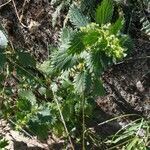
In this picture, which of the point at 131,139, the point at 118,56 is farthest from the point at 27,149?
the point at 118,56

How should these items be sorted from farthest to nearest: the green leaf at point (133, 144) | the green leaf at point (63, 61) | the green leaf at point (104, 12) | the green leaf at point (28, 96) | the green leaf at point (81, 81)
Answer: the green leaf at point (28, 96) → the green leaf at point (133, 144) → the green leaf at point (81, 81) → the green leaf at point (63, 61) → the green leaf at point (104, 12)

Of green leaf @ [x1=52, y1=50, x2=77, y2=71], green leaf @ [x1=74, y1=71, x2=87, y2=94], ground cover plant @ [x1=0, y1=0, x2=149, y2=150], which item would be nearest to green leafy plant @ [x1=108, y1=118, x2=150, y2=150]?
ground cover plant @ [x1=0, y1=0, x2=149, y2=150]

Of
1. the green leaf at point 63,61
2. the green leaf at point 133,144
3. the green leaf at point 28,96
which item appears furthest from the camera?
the green leaf at point 28,96

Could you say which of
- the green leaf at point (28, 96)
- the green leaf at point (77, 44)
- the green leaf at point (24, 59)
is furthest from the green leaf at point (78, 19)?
the green leaf at point (28, 96)

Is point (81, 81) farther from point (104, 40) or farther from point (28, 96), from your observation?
point (28, 96)

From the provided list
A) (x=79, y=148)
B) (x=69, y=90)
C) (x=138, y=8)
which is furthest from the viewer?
(x=79, y=148)

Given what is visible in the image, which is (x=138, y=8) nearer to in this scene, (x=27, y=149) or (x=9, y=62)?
(x=9, y=62)

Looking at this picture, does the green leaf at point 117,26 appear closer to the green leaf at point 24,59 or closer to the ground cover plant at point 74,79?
the ground cover plant at point 74,79

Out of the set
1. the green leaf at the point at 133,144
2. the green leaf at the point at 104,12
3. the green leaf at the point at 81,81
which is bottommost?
the green leaf at the point at 133,144
